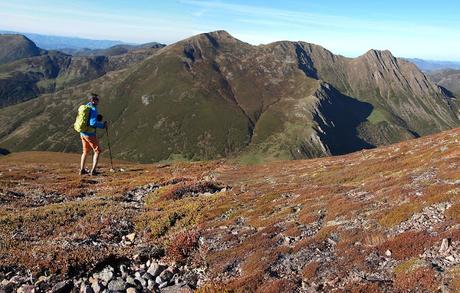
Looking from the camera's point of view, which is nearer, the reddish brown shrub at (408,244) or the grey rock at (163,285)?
the grey rock at (163,285)

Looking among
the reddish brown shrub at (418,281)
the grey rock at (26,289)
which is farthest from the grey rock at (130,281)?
the reddish brown shrub at (418,281)

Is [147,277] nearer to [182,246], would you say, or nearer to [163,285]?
[163,285]

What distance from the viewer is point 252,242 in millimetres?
19047

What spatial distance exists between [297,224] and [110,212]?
11.1 m

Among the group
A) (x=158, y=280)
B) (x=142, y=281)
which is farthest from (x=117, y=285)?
(x=158, y=280)

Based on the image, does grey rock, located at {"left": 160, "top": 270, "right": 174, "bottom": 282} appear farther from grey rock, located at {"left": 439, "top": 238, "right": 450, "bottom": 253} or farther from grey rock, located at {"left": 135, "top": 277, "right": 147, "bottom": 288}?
grey rock, located at {"left": 439, "top": 238, "right": 450, "bottom": 253}

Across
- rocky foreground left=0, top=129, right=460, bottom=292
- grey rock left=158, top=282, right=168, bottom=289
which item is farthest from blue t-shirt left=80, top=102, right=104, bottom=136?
grey rock left=158, top=282, right=168, bottom=289

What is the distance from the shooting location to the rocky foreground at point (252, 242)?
48.2 ft

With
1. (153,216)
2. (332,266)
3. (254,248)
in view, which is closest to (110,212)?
(153,216)

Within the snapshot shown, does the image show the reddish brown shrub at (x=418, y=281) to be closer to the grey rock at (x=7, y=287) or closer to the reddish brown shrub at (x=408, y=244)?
the reddish brown shrub at (x=408, y=244)

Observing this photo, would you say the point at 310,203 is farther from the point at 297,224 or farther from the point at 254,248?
the point at 254,248

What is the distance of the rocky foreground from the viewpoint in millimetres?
14688

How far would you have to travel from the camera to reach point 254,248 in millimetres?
18219

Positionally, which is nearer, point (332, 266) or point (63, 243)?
point (332, 266)
